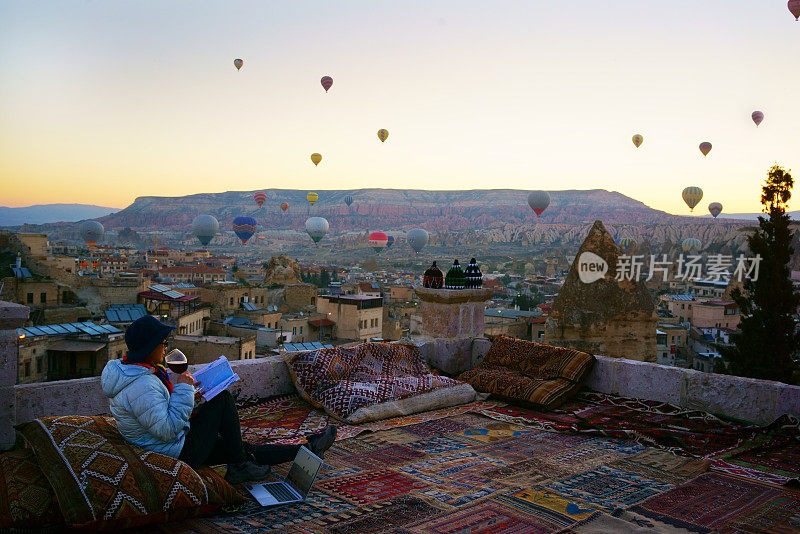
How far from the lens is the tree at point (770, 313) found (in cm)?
1241

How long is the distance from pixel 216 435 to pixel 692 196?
46.5 metres

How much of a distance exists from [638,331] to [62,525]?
9.59 metres

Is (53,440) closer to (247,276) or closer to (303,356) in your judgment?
(303,356)

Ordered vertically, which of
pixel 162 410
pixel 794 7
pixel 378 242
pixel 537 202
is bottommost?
pixel 378 242

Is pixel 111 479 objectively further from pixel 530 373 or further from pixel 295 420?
pixel 530 373

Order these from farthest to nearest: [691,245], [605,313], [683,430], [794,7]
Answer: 1. [691,245]
2. [794,7]
3. [605,313]
4. [683,430]

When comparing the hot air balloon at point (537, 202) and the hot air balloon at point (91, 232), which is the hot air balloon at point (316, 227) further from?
the hot air balloon at point (91, 232)

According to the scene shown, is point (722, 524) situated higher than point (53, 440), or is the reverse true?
point (53, 440)

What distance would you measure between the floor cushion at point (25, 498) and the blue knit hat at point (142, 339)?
21.8 inches

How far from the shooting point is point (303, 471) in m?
3.06

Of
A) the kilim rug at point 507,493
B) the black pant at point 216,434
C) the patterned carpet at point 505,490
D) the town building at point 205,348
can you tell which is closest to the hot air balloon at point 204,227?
the town building at point 205,348

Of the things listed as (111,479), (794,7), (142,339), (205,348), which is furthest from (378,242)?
(111,479)

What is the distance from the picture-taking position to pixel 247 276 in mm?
61750

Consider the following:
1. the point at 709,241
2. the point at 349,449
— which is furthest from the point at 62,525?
the point at 709,241
